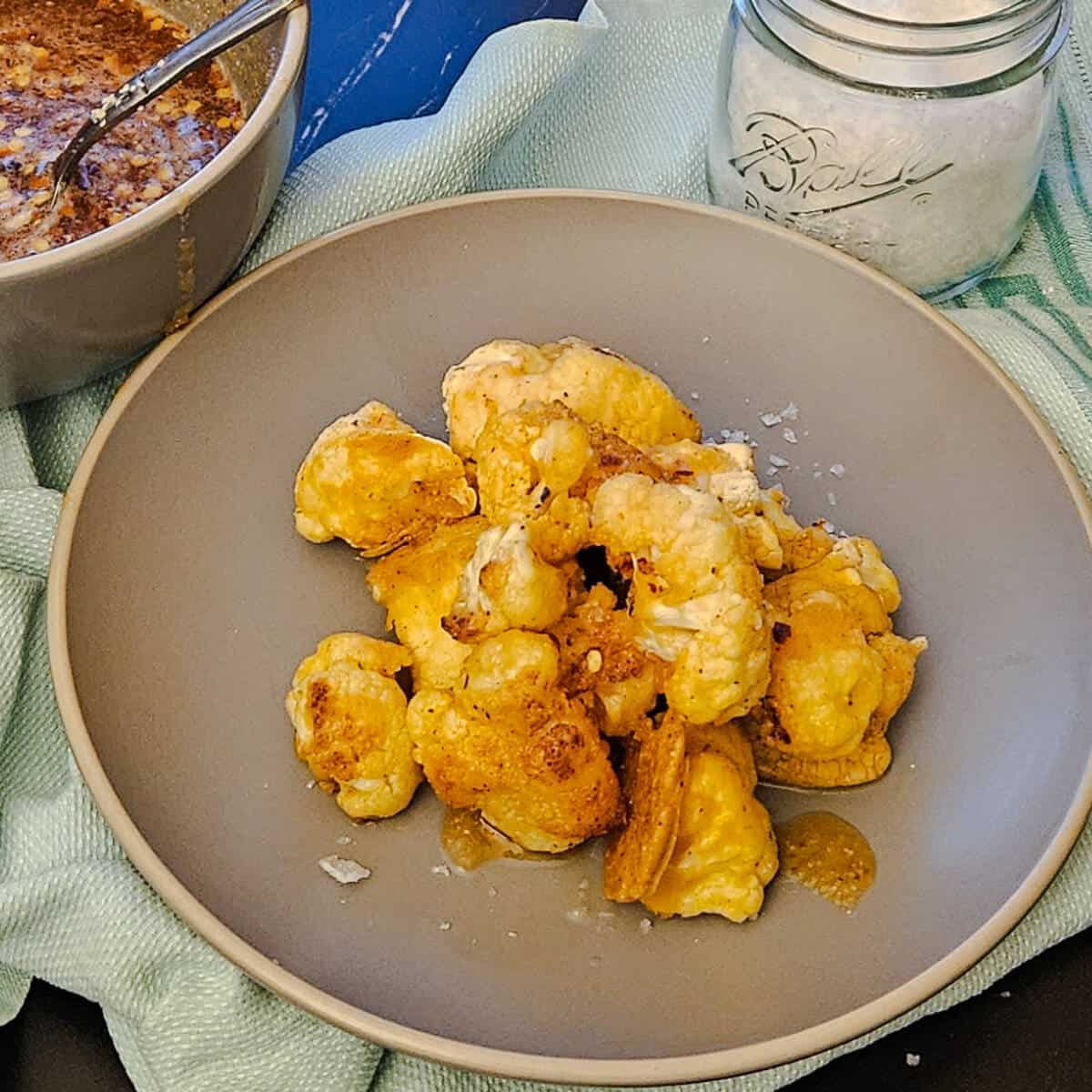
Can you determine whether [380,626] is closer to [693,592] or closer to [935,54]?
[693,592]

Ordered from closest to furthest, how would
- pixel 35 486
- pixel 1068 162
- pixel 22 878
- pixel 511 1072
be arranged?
pixel 511 1072
pixel 22 878
pixel 35 486
pixel 1068 162

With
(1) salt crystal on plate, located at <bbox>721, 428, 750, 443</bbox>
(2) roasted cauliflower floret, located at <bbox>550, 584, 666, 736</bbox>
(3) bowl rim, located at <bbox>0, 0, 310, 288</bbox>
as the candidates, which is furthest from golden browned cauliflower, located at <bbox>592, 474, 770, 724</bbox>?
(3) bowl rim, located at <bbox>0, 0, 310, 288</bbox>

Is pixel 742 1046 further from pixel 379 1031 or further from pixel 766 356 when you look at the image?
pixel 766 356

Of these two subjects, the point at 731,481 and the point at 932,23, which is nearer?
the point at 731,481

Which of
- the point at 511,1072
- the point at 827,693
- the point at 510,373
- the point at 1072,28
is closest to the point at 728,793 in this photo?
the point at 827,693

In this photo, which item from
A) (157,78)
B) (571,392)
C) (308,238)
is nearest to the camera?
(571,392)

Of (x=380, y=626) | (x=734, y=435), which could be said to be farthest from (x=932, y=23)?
(x=380, y=626)
